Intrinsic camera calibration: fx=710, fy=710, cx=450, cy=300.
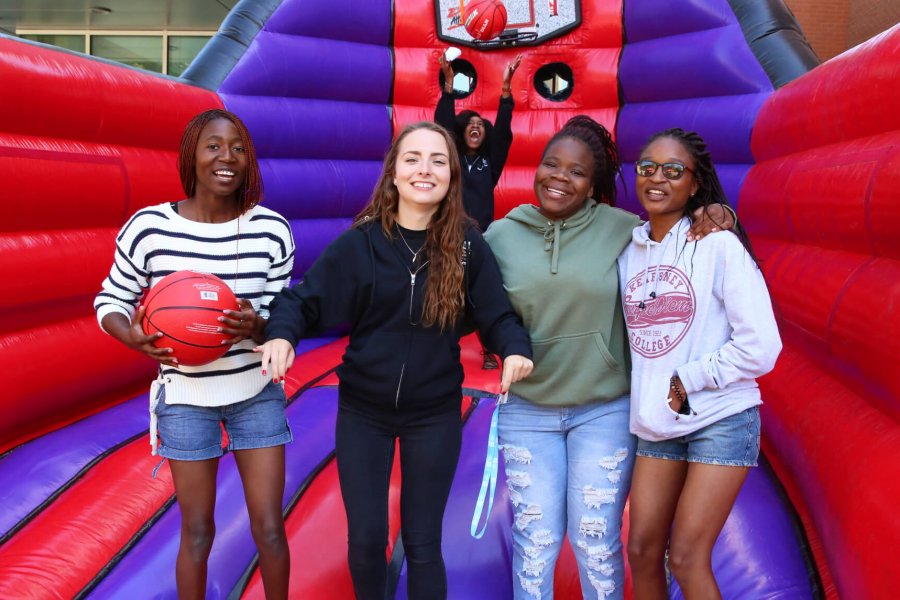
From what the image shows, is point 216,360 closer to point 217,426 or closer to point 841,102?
point 217,426

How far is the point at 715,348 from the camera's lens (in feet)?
5.11

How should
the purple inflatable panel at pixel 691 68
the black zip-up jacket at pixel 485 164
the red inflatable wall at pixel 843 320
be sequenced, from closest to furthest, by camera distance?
the red inflatable wall at pixel 843 320 → the black zip-up jacket at pixel 485 164 → the purple inflatable panel at pixel 691 68

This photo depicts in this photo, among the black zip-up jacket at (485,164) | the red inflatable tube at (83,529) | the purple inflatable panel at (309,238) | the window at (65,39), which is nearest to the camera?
the red inflatable tube at (83,529)

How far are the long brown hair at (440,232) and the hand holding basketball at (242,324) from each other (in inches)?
12.6

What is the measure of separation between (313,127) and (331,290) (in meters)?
2.67

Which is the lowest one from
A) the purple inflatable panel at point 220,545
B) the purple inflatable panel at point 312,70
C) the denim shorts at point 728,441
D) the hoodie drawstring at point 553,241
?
the purple inflatable panel at point 220,545

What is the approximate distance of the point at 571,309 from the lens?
169 centimetres

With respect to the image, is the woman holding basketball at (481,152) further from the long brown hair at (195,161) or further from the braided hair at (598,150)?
the long brown hair at (195,161)

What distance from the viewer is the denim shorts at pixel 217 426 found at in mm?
1645

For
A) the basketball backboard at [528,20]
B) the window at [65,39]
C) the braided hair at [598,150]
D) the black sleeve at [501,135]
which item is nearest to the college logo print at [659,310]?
A: the braided hair at [598,150]

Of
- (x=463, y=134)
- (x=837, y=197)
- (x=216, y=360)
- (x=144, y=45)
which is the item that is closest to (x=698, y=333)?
(x=837, y=197)

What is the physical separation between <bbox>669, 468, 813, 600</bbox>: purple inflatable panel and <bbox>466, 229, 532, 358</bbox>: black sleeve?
0.87 meters

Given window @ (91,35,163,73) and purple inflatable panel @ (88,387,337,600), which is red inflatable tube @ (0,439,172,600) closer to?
purple inflatable panel @ (88,387,337,600)

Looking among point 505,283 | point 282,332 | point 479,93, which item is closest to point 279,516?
point 282,332
